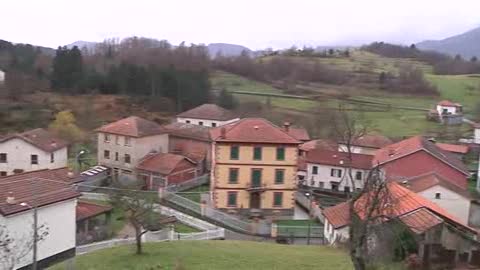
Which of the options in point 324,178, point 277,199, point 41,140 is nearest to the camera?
point 277,199

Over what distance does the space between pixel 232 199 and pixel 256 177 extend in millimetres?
1784

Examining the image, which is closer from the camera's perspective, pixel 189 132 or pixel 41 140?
pixel 41 140

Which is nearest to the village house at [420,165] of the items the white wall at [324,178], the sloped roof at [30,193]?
the white wall at [324,178]

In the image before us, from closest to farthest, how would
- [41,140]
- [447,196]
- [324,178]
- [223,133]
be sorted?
1. [447,196]
2. [223,133]
3. [41,140]
4. [324,178]

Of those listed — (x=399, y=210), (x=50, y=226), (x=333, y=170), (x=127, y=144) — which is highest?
(x=399, y=210)

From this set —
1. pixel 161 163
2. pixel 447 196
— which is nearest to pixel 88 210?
pixel 161 163

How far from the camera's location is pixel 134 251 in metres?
19.0

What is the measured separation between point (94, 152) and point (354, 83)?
66291mm

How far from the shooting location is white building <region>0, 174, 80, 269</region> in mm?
17312

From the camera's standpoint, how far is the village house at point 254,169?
30453 millimetres

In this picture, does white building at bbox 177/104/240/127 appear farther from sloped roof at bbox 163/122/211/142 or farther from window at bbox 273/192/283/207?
window at bbox 273/192/283/207

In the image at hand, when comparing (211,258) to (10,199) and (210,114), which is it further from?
(210,114)

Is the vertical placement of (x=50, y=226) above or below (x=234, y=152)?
below

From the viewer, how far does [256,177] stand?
3072 cm
